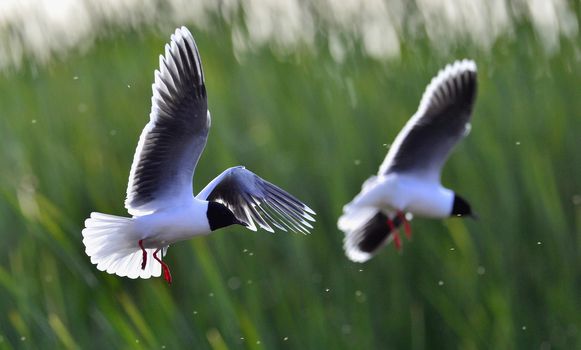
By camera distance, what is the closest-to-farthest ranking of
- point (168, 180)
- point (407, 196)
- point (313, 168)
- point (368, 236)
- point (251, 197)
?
point (168, 180) → point (251, 197) → point (407, 196) → point (368, 236) → point (313, 168)

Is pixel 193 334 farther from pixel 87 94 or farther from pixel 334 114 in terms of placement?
pixel 87 94

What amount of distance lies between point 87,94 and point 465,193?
150cm

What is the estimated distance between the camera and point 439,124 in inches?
89.2

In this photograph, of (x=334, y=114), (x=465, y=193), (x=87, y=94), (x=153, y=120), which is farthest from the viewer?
(x=87, y=94)

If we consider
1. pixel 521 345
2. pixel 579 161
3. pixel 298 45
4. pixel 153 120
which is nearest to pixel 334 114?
pixel 298 45

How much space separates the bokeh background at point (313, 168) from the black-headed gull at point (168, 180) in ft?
2.99

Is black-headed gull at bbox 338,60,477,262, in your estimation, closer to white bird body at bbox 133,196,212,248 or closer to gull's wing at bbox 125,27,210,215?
gull's wing at bbox 125,27,210,215

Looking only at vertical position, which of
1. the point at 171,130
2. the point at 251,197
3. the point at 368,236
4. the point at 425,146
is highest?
the point at 171,130

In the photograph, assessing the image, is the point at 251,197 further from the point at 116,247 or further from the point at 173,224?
the point at 173,224

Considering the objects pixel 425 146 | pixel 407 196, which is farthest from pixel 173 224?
pixel 425 146

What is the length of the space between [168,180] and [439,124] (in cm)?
105

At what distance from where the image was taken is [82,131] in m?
3.77

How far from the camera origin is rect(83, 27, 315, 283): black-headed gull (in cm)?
129

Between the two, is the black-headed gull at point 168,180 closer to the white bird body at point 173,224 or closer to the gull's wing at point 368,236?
the white bird body at point 173,224
